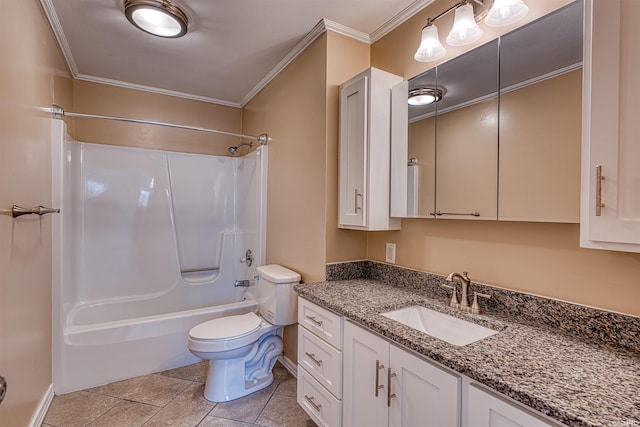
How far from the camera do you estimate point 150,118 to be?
10.7 ft

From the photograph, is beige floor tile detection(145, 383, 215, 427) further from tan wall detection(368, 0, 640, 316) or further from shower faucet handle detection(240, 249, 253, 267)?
tan wall detection(368, 0, 640, 316)

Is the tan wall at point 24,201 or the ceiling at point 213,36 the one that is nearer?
the tan wall at point 24,201

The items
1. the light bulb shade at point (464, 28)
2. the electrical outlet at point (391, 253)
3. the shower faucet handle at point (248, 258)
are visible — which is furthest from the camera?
the shower faucet handle at point (248, 258)

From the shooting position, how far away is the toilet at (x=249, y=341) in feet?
6.68

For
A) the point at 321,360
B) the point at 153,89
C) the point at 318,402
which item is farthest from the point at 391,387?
the point at 153,89

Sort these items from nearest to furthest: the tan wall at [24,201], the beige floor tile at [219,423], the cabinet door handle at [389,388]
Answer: the cabinet door handle at [389,388], the tan wall at [24,201], the beige floor tile at [219,423]

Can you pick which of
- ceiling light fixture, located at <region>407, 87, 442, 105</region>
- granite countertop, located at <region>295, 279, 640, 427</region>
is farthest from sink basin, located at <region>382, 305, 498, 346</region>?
ceiling light fixture, located at <region>407, 87, 442, 105</region>

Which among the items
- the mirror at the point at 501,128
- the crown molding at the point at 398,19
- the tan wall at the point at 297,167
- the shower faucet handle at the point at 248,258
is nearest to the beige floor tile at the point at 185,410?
the tan wall at the point at 297,167

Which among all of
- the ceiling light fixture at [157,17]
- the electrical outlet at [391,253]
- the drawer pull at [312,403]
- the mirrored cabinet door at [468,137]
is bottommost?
the drawer pull at [312,403]

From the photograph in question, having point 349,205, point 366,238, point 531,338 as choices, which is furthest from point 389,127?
point 531,338

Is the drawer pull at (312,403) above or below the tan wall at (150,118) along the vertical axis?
below

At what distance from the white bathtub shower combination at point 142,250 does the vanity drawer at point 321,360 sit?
1052mm

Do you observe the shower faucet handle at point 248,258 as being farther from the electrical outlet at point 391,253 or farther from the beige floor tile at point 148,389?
the electrical outlet at point 391,253

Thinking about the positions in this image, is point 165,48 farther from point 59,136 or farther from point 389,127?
point 389,127
